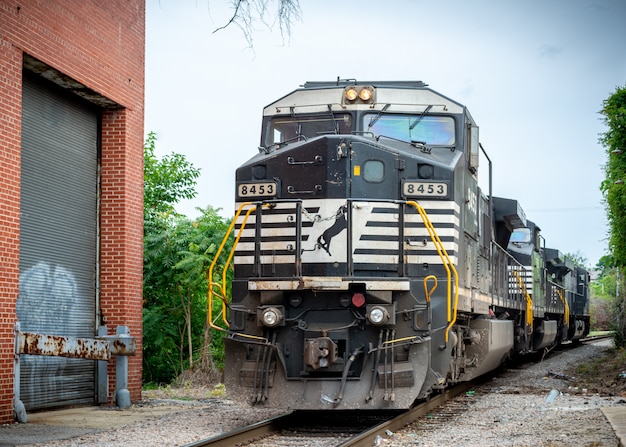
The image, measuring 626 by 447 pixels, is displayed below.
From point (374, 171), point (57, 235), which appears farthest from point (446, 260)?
point (57, 235)

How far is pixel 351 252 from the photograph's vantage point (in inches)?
373

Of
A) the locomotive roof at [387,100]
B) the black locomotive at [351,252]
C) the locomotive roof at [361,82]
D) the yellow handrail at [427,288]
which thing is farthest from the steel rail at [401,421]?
the locomotive roof at [361,82]

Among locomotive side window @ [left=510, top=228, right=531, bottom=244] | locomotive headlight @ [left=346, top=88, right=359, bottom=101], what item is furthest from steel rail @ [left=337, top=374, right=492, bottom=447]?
locomotive side window @ [left=510, top=228, right=531, bottom=244]

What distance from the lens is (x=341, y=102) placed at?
10.8 metres

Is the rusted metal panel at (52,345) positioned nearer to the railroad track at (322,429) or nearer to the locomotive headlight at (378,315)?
the railroad track at (322,429)

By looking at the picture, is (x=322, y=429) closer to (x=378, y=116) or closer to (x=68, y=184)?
(x=378, y=116)

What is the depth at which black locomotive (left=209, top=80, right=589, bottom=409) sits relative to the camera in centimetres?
929

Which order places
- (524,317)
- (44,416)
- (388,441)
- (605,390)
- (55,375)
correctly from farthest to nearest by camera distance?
1. (524,317)
2. (605,390)
3. (55,375)
4. (44,416)
5. (388,441)

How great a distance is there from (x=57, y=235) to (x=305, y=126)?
431 centimetres

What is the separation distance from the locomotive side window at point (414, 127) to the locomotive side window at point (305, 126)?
0.92 feet

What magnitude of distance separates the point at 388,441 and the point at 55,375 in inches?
228

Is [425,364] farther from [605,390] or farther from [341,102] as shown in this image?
[605,390]

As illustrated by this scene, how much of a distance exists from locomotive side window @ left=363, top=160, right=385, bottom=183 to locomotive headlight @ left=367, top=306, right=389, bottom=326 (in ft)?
4.90

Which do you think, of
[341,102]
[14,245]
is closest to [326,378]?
[341,102]
